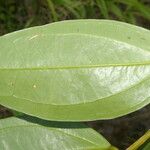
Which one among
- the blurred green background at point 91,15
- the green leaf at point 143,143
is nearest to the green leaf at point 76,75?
the green leaf at point 143,143

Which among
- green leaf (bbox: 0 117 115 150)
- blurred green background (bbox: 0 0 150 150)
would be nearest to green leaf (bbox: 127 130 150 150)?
green leaf (bbox: 0 117 115 150)

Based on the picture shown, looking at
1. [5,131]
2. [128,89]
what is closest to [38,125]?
[5,131]

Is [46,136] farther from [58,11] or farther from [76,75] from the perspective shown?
[58,11]

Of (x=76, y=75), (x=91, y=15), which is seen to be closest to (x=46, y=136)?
(x=76, y=75)

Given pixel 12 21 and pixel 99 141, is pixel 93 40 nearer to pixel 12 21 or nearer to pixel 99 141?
pixel 99 141

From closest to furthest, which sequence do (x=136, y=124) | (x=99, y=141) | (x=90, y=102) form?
1. (x=90, y=102)
2. (x=99, y=141)
3. (x=136, y=124)

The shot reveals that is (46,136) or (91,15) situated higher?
(46,136)
